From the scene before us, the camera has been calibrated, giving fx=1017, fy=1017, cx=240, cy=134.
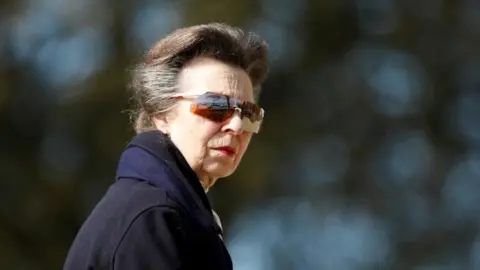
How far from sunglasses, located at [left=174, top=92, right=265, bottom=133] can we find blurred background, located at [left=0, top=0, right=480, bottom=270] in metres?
3.88

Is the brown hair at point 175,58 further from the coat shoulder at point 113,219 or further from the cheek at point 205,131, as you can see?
the coat shoulder at point 113,219

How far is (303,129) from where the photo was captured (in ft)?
21.3

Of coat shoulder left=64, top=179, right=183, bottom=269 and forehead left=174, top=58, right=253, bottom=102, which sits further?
forehead left=174, top=58, right=253, bottom=102

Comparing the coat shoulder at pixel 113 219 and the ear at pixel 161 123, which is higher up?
the ear at pixel 161 123

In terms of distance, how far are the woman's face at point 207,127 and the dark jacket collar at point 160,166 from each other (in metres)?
0.03

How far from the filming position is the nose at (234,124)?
177 centimetres

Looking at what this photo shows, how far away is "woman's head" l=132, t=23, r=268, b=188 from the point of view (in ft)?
5.74

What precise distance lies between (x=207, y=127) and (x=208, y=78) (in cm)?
9

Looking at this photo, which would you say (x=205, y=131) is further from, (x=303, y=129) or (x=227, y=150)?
(x=303, y=129)

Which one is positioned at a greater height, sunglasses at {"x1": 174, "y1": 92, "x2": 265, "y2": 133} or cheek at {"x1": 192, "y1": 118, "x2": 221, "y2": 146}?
sunglasses at {"x1": 174, "y1": 92, "x2": 265, "y2": 133}

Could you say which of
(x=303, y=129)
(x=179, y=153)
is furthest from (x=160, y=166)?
(x=303, y=129)

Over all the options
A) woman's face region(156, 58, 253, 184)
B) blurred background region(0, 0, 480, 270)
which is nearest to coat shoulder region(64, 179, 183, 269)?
woman's face region(156, 58, 253, 184)

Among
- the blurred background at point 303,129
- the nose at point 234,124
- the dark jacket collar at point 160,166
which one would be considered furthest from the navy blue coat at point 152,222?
the blurred background at point 303,129

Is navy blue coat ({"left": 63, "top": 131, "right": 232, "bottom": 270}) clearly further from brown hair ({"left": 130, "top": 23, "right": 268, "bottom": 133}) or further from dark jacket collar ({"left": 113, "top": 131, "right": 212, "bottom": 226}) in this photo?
brown hair ({"left": 130, "top": 23, "right": 268, "bottom": 133})
